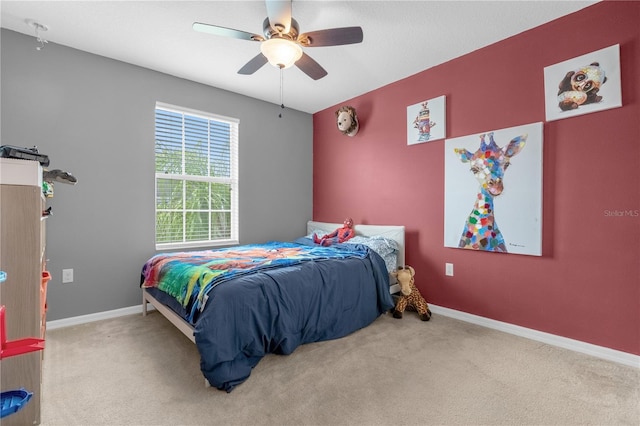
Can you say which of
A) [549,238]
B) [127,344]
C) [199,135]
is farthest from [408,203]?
[127,344]

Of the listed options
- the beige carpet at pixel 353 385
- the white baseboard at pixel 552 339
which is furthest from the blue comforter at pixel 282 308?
the white baseboard at pixel 552 339

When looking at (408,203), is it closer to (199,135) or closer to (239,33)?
(239,33)

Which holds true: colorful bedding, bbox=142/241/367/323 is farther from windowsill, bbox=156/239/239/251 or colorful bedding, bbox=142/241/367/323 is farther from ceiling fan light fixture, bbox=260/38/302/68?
ceiling fan light fixture, bbox=260/38/302/68

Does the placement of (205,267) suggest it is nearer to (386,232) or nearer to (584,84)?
(386,232)

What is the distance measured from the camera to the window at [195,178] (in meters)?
3.36

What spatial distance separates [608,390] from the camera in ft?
5.79

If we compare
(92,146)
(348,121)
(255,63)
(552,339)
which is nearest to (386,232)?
(348,121)

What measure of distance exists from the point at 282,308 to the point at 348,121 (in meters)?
2.59

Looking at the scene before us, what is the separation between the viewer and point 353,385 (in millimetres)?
1790

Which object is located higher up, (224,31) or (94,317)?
→ (224,31)

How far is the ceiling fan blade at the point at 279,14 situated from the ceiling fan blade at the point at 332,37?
124 millimetres

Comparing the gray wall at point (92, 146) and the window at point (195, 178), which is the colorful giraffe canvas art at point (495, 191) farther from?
the gray wall at point (92, 146)

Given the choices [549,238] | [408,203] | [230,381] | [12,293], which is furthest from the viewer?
[408,203]

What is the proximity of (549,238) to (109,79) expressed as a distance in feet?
13.7
